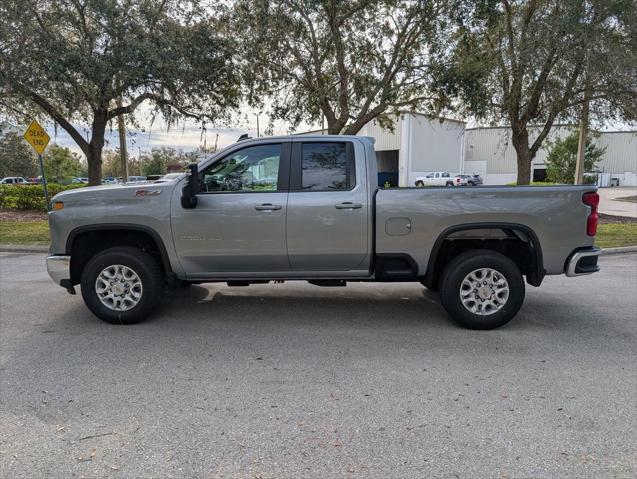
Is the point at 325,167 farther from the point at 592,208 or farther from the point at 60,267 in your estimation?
the point at 60,267

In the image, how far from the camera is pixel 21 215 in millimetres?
17750

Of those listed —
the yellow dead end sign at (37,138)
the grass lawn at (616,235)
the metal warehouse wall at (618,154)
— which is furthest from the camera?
the metal warehouse wall at (618,154)

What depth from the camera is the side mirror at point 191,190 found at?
190 inches

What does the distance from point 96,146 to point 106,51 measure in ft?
17.2

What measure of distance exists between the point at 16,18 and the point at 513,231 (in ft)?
42.8

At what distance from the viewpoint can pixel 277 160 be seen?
5.09m

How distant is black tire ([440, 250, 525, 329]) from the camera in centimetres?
487

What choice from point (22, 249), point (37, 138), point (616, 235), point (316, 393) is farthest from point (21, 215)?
point (616, 235)

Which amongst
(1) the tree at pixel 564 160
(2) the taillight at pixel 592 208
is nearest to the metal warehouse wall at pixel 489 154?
(1) the tree at pixel 564 160

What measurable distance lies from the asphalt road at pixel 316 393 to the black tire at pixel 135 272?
0.14 meters

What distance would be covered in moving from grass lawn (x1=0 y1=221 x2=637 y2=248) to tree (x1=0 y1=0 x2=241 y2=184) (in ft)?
12.0

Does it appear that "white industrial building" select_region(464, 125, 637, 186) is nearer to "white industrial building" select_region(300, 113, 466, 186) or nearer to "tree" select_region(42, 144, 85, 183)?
"white industrial building" select_region(300, 113, 466, 186)

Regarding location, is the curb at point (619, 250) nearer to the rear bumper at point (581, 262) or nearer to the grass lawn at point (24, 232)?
the rear bumper at point (581, 262)

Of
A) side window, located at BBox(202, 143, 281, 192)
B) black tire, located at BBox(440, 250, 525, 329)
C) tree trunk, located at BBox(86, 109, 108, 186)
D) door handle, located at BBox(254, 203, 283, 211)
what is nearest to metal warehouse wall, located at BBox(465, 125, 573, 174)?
Result: tree trunk, located at BBox(86, 109, 108, 186)
